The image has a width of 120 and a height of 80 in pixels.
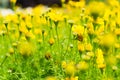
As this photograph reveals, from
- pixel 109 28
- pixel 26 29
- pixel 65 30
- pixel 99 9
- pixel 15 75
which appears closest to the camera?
pixel 99 9

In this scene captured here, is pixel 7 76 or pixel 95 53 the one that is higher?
pixel 95 53

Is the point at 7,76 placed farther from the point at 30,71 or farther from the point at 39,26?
the point at 39,26

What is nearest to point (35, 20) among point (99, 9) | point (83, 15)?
point (83, 15)

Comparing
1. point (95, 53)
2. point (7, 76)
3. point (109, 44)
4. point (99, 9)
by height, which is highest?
point (99, 9)

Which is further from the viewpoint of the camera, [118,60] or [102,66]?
[118,60]

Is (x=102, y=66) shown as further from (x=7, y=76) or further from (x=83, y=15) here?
(x=83, y=15)

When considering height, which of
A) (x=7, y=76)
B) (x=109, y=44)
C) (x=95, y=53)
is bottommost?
(x=7, y=76)

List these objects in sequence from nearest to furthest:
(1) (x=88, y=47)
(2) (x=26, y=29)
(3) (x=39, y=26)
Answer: (1) (x=88, y=47), (2) (x=26, y=29), (3) (x=39, y=26)

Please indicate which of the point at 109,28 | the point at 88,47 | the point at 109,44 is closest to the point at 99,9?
the point at 109,44

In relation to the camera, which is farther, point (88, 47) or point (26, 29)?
point (26, 29)
